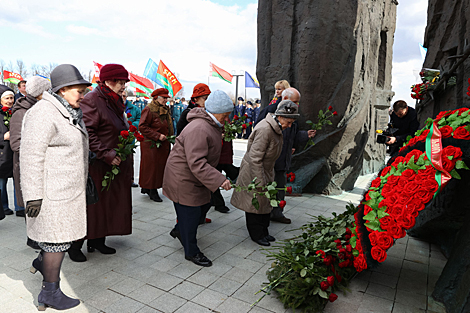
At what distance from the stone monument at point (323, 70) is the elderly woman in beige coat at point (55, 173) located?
4722 mm

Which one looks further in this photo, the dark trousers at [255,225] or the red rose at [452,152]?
the dark trousers at [255,225]

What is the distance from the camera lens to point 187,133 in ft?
11.0

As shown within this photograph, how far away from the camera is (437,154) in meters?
2.45

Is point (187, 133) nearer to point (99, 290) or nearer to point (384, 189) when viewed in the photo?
point (99, 290)

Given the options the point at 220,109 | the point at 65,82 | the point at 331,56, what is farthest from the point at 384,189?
the point at 331,56

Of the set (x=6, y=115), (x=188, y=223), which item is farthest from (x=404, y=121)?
(x=6, y=115)

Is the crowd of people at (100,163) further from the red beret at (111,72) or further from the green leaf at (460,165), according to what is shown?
the green leaf at (460,165)

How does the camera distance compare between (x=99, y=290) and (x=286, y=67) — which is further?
(x=286, y=67)

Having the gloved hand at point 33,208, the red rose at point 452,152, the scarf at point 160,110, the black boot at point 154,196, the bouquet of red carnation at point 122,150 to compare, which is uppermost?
the scarf at point 160,110

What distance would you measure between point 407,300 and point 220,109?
2458 mm

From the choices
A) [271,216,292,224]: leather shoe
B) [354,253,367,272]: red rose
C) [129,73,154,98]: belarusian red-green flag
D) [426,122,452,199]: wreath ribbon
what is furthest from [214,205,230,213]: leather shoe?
[129,73,154,98]: belarusian red-green flag

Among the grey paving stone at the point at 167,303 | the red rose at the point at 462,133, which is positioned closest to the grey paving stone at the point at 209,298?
the grey paving stone at the point at 167,303

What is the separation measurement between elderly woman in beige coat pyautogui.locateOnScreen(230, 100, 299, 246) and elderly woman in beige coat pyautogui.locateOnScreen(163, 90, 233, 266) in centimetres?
56

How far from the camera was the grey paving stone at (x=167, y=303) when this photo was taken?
8.81ft
